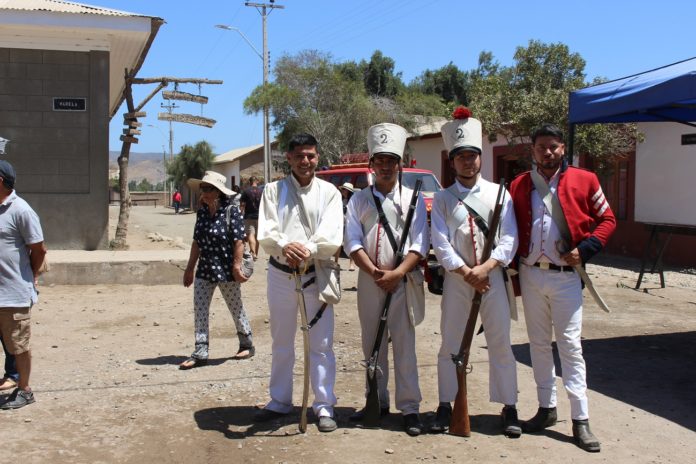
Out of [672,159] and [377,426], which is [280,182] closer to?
[377,426]

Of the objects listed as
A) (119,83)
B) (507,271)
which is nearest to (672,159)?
(507,271)

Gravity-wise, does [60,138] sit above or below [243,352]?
above

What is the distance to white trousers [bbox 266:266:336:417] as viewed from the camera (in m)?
4.61

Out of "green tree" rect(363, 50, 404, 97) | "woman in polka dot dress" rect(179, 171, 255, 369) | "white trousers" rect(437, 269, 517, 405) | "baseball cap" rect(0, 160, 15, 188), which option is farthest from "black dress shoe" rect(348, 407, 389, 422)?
"green tree" rect(363, 50, 404, 97)

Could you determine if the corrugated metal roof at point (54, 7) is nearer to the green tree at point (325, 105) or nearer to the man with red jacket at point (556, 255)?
the man with red jacket at point (556, 255)

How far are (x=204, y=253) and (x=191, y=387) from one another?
117 cm

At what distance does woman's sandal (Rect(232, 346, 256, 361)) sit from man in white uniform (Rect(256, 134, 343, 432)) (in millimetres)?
1685

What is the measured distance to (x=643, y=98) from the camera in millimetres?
6258

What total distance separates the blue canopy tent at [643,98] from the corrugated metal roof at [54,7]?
26.4 feet

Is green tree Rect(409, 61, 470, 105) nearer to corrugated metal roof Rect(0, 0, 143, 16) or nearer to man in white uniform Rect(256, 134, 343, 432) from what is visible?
corrugated metal roof Rect(0, 0, 143, 16)

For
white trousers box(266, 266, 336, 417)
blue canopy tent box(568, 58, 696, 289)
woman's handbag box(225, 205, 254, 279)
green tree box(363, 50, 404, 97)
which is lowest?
white trousers box(266, 266, 336, 417)

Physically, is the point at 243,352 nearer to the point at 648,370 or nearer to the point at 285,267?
the point at 285,267

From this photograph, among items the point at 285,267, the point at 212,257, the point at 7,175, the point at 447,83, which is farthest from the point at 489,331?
the point at 447,83

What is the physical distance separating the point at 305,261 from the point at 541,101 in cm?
1181
